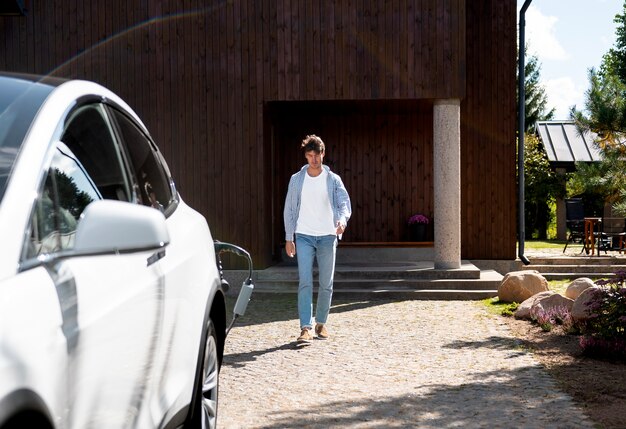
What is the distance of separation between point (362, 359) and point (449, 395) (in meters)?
1.61

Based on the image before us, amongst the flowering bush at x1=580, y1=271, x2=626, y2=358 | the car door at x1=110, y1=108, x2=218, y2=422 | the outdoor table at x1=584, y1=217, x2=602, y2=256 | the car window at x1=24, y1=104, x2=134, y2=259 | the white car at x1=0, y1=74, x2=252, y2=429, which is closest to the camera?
the white car at x1=0, y1=74, x2=252, y2=429

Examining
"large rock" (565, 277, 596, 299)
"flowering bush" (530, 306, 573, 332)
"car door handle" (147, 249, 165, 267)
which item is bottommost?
"flowering bush" (530, 306, 573, 332)

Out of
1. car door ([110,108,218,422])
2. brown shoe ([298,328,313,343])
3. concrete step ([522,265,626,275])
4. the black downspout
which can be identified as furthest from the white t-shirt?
concrete step ([522,265,626,275])

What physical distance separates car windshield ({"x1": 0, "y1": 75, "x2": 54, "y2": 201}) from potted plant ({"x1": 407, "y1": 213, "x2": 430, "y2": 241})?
49.5 ft

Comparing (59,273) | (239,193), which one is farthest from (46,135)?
(239,193)

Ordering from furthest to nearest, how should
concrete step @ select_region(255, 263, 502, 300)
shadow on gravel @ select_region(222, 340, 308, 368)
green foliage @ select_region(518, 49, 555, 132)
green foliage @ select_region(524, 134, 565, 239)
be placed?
green foliage @ select_region(518, 49, 555, 132), green foliage @ select_region(524, 134, 565, 239), concrete step @ select_region(255, 263, 502, 300), shadow on gravel @ select_region(222, 340, 308, 368)

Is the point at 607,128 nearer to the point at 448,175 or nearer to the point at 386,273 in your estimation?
the point at 448,175

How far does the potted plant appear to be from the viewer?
17672 mm

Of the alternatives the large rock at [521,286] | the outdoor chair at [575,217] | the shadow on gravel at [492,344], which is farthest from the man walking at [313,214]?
the outdoor chair at [575,217]

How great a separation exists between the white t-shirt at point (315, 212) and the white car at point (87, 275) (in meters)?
4.80

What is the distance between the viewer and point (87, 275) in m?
2.44

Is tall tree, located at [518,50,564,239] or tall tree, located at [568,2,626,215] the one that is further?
tall tree, located at [518,50,564,239]

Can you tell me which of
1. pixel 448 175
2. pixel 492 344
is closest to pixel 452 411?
pixel 492 344

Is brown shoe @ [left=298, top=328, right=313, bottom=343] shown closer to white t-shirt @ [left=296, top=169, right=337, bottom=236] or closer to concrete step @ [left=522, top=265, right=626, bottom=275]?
white t-shirt @ [left=296, top=169, right=337, bottom=236]
